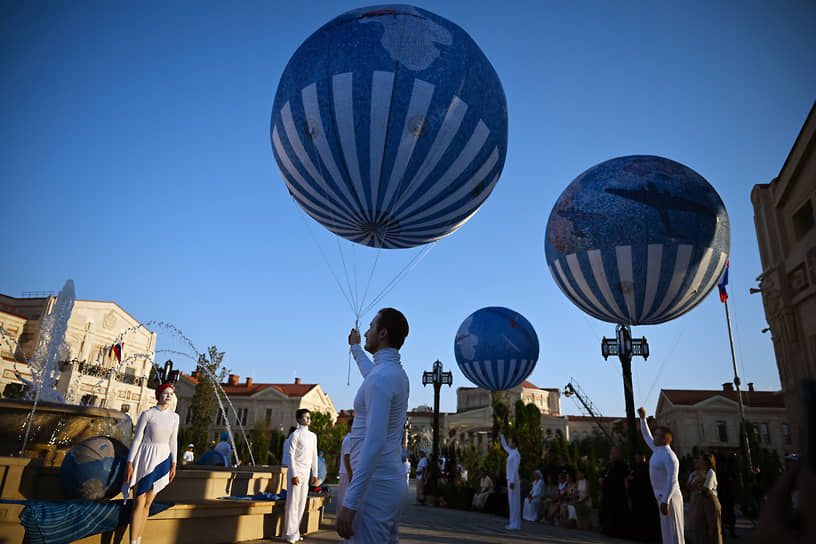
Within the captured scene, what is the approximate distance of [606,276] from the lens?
12.0m

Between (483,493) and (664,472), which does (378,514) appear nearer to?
(664,472)

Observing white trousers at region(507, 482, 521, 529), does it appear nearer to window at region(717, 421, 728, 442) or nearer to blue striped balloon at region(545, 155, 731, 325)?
blue striped balloon at region(545, 155, 731, 325)

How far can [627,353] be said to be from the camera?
13.6 m

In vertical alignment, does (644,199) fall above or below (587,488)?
above

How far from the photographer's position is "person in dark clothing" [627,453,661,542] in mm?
9992

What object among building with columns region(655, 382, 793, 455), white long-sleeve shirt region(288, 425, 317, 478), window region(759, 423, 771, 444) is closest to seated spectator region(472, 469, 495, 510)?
white long-sleeve shirt region(288, 425, 317, 478)

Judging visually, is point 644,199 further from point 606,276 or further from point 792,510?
point 792,510

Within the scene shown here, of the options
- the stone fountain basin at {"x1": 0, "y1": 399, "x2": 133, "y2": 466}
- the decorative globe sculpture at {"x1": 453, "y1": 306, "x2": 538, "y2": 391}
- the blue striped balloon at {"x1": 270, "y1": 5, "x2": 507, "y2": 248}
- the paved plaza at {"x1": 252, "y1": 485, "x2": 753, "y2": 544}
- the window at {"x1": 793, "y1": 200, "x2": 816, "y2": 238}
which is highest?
the window at {"x1": 793, "y1": 200, "x2": 816, "y2": 238}

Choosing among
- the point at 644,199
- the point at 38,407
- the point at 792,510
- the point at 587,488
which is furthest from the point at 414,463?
the point at 792,510

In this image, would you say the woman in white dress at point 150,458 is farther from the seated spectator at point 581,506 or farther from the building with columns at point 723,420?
the building with columns at point 723,420

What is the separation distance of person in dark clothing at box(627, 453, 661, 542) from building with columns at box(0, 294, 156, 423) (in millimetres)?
40579

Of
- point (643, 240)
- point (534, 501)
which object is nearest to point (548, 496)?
point (534, 501)

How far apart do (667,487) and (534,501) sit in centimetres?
792

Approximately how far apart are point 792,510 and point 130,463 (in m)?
5.91
